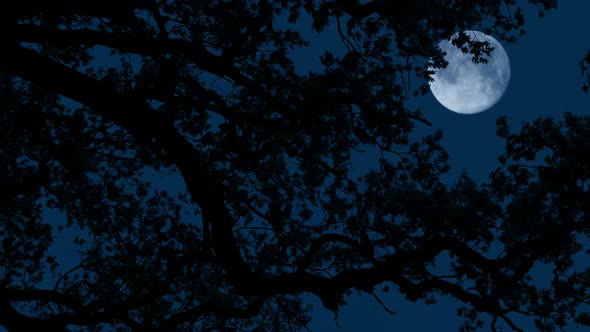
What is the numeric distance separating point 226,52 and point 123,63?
3786mm

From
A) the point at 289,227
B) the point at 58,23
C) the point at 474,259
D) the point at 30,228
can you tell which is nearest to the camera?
the point at 474,259

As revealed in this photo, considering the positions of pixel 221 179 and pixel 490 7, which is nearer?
pixel 490 7

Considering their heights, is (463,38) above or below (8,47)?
above

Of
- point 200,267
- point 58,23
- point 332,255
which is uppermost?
point 58,23

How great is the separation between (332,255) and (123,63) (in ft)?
21.4

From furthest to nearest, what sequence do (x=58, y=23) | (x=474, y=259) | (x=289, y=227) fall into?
(x=289, y=227) < (x=58, y=23) < (x=474, y=259)

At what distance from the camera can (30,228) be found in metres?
13.2

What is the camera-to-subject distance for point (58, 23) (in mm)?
11258

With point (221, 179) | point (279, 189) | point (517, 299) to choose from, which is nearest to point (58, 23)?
point (221, 179)

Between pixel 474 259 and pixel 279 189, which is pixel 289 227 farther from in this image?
pixel 474 259

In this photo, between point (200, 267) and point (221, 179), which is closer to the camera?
point (221, 179)

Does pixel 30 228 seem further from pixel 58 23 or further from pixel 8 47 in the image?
pixel 8 47

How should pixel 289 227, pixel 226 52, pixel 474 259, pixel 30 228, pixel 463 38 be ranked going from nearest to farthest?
pixel 474 259
pixel 226 52
pixel 463 38
pixel 289 227
pixel 30 228

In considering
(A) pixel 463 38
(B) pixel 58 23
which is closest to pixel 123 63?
(B) pixel 58 23
